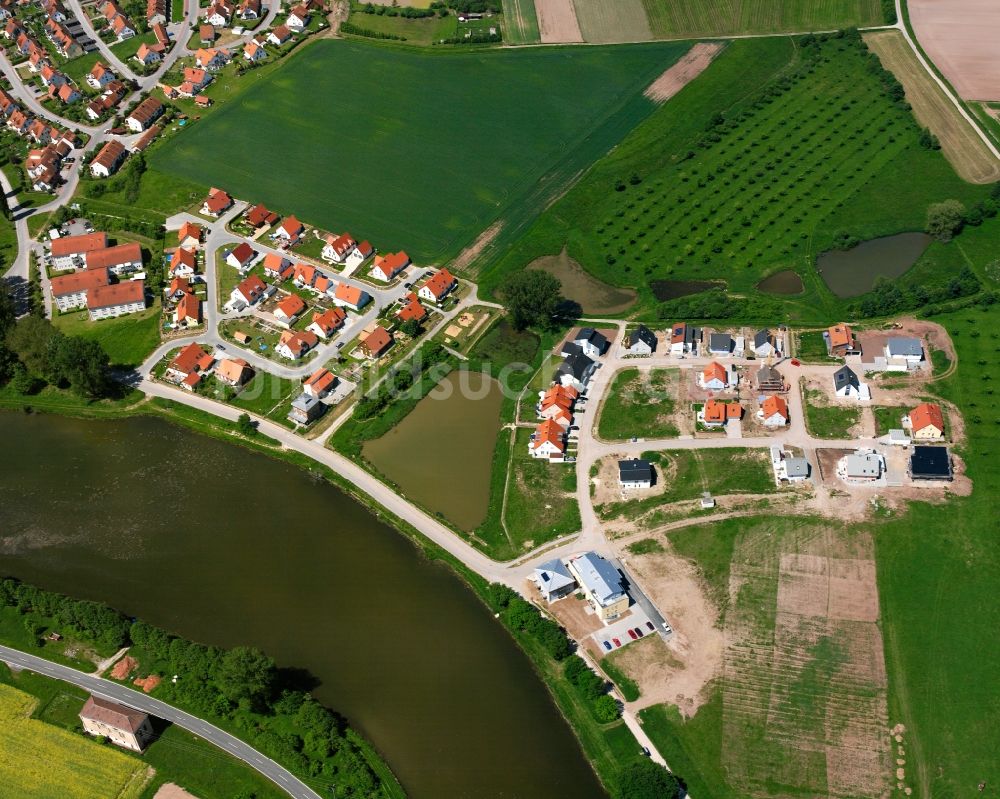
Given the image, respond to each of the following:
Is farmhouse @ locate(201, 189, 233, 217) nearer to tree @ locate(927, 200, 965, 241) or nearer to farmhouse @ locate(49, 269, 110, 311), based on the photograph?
farmhouse @ locate(49, 269, 110, 311)

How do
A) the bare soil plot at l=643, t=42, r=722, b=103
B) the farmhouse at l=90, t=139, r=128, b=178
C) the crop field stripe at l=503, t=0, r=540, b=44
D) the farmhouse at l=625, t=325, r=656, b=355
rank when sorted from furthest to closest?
the crop field stripe at l=503, t=0, r=540, b=44 → the bare soil plot at l=643, t=42, r=722, b=103 → the farmhouse at l=90, t=139, r=128, b=178 → the farmhouse at l=625, t=325, r=656, b=355

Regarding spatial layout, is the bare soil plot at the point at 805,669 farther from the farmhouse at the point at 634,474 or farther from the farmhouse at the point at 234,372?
the farmhouse at the point at 234,372

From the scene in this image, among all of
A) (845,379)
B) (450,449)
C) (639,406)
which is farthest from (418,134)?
(845,379)

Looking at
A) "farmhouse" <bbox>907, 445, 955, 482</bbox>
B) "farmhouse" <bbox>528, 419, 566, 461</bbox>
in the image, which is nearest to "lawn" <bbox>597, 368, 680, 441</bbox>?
"farmhouse" <bbox>528, 419, 566, 461</bbox>

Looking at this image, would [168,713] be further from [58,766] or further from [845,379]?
[845,379]

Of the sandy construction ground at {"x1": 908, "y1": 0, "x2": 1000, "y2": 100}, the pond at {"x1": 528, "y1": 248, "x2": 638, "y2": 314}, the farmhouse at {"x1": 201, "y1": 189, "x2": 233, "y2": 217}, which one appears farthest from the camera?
the sandy construction ground at {"x1": 908, "y1": 0, "x2": 1000, "y2": 100}

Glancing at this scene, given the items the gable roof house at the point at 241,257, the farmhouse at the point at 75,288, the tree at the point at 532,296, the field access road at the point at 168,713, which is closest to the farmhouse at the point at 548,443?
the tree at the point at 532,296
